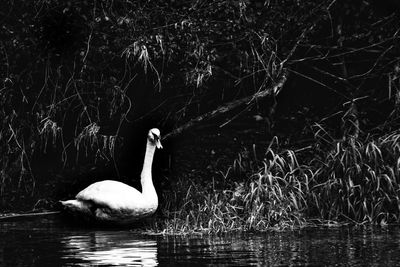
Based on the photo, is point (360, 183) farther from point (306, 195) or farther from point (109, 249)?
point (109, 249)

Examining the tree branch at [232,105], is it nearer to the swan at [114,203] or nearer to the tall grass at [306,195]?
the tall grass at [306,195]

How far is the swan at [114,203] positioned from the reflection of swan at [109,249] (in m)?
0.30

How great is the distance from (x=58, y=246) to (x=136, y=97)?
14.2 feet

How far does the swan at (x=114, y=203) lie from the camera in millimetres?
10203

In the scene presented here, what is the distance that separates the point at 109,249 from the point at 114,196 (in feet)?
6.62

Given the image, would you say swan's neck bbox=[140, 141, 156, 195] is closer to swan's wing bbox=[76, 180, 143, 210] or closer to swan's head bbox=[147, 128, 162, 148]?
swan's head bbox=[147, 128, 162, 148]

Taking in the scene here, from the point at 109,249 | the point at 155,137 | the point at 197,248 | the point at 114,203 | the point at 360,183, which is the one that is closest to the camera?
the point at 197,248

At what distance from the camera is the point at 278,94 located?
12.6 metres

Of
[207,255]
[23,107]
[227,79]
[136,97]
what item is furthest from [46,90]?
[207,255]

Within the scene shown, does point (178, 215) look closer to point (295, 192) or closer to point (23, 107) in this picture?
point (295, 192)

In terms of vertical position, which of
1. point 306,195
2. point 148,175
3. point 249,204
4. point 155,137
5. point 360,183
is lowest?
point 249,204

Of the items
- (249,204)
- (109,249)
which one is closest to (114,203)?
(249,204)

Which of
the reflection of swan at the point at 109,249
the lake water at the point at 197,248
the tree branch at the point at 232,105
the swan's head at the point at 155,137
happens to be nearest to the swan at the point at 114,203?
the lake water at the point at 197,248

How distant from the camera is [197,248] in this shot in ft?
26.7
